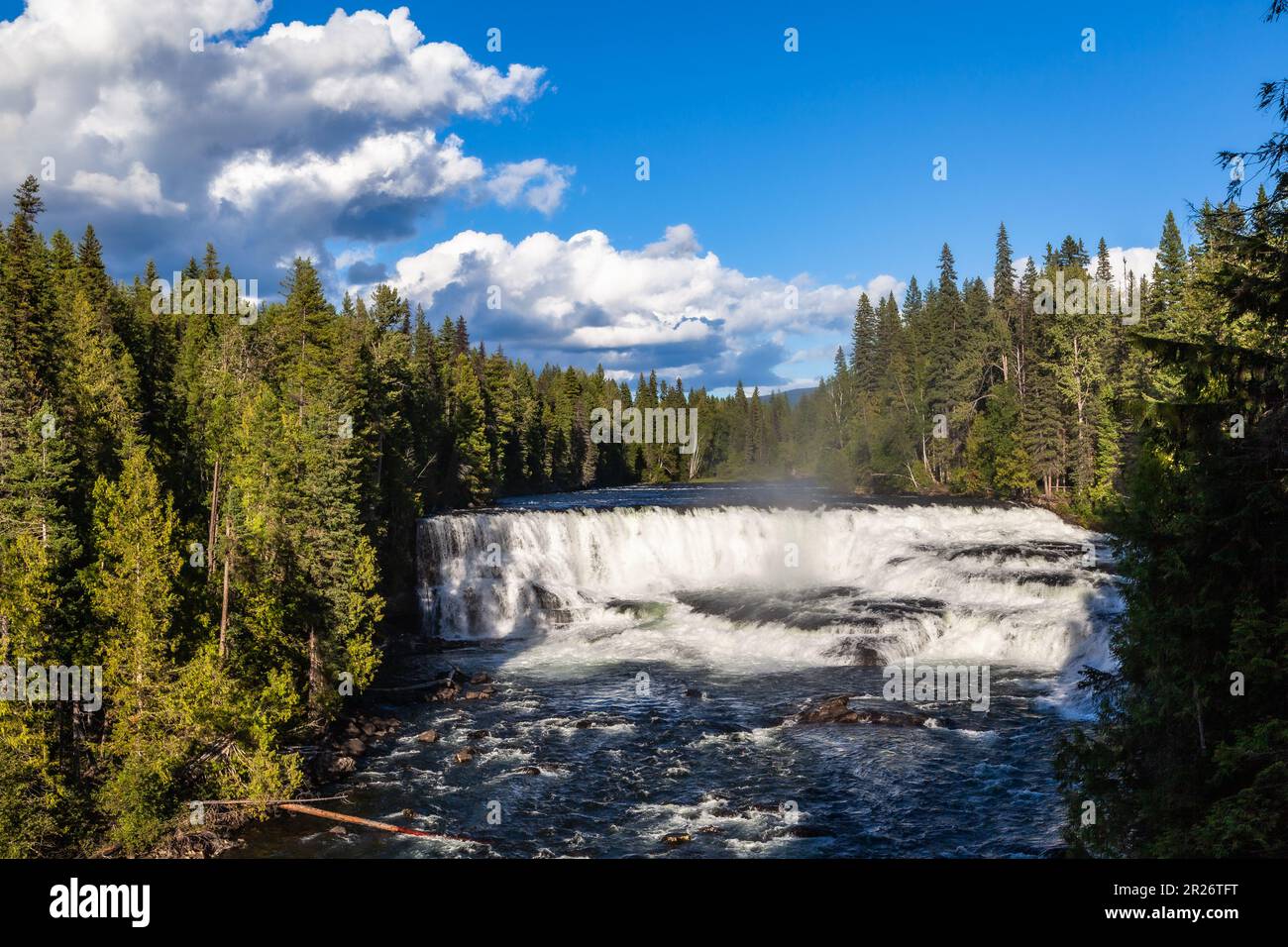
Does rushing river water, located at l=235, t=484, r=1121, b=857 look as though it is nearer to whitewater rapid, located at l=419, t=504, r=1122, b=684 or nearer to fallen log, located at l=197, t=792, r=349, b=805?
whitewater rapid, located at l=419, t=504, r=1122, b=684

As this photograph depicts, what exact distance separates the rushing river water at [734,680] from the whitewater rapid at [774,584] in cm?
14

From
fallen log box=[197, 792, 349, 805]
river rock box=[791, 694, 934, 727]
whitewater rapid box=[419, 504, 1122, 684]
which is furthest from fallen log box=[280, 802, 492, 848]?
whitewater rapid box=[419, 504, 1122, 684]

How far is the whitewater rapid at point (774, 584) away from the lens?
3744 cm

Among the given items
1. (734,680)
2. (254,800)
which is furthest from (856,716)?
(254,800)

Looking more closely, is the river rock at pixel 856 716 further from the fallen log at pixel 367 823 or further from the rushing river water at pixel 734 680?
the fallen log at pixel 367 823

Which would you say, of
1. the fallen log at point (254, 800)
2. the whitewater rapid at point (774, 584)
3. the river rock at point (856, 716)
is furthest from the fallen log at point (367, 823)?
the whitewater rapid at point (774, 584)

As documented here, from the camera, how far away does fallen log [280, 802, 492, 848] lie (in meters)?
21.0

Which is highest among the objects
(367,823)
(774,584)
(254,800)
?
(774,584)

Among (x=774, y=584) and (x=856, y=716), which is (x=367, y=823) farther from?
(x=774, y=584)

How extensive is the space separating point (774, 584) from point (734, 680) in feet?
50.6

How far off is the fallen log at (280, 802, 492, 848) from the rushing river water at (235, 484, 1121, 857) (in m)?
0.30

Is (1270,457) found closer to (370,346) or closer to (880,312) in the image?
(370,346)

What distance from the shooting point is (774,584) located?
4984cm
